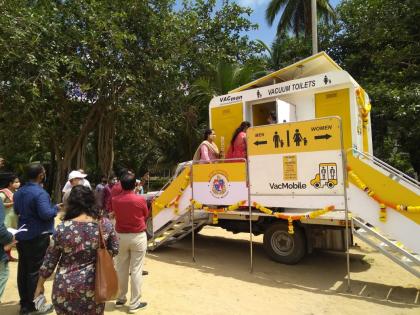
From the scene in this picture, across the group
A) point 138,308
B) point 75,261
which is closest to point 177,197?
point 138,308

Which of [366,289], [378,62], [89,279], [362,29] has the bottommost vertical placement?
[366,289]

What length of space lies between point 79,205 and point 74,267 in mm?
488

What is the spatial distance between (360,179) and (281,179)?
1.32m

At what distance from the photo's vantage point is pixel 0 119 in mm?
16297

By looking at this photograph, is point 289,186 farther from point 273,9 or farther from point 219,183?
point 273,9

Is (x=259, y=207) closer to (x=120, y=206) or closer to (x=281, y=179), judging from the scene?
(x=281, y=179)

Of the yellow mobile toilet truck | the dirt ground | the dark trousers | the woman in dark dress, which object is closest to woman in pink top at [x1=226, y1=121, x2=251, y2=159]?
the yellow mobile toilet truck

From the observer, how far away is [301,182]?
21.4ft

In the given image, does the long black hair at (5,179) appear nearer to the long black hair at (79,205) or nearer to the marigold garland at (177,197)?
the long black hair at (79,205)

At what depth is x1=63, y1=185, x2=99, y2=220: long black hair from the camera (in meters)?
3.25

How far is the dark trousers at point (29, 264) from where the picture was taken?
4.75 meters

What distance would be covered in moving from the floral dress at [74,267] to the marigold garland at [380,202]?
416 centimetres

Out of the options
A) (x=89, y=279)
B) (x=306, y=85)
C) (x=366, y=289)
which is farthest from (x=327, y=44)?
(x=89, y=279)

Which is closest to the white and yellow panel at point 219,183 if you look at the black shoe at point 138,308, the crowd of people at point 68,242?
the crowd of people at point 68,242
